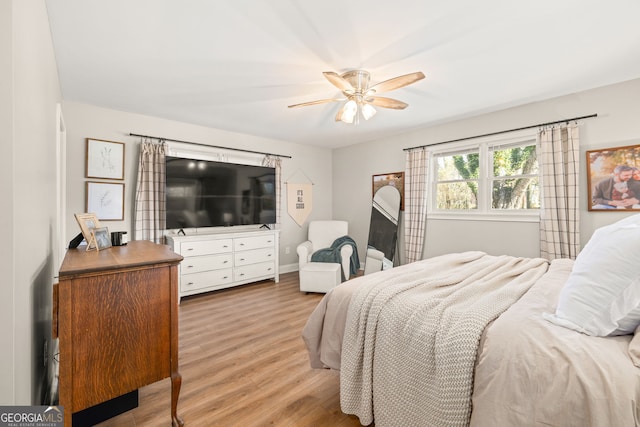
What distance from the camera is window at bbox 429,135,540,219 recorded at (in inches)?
135

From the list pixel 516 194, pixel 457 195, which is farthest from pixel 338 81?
pixel 516 194

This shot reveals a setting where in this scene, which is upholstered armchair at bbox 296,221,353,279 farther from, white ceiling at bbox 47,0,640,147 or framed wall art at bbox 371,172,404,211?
white ceiling at bbox 47,0,640,147

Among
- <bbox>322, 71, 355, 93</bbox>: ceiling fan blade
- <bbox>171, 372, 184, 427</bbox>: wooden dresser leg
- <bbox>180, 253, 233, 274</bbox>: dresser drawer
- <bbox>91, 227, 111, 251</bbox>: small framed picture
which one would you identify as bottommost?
<bbox>171, 372, 184, 427</bbox>: wooden dresser leg

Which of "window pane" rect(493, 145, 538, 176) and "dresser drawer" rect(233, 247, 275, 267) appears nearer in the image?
"window pane" rect(493, 145, 538, 176)

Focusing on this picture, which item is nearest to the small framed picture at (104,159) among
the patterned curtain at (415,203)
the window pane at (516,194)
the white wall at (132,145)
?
the white wall at (132,145)

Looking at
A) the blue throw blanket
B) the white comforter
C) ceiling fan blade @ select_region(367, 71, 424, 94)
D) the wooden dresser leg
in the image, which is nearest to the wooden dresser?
the wooden dresser leg

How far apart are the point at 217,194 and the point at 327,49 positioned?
8.93ft

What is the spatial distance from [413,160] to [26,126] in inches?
164

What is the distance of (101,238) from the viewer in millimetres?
1822

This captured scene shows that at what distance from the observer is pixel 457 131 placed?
3945mm

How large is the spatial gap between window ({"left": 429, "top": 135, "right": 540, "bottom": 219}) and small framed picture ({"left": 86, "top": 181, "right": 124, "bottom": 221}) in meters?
4.35

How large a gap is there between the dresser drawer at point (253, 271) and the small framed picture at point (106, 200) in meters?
1.68

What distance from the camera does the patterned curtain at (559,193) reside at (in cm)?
294

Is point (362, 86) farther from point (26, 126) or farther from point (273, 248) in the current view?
point (273, 248)
